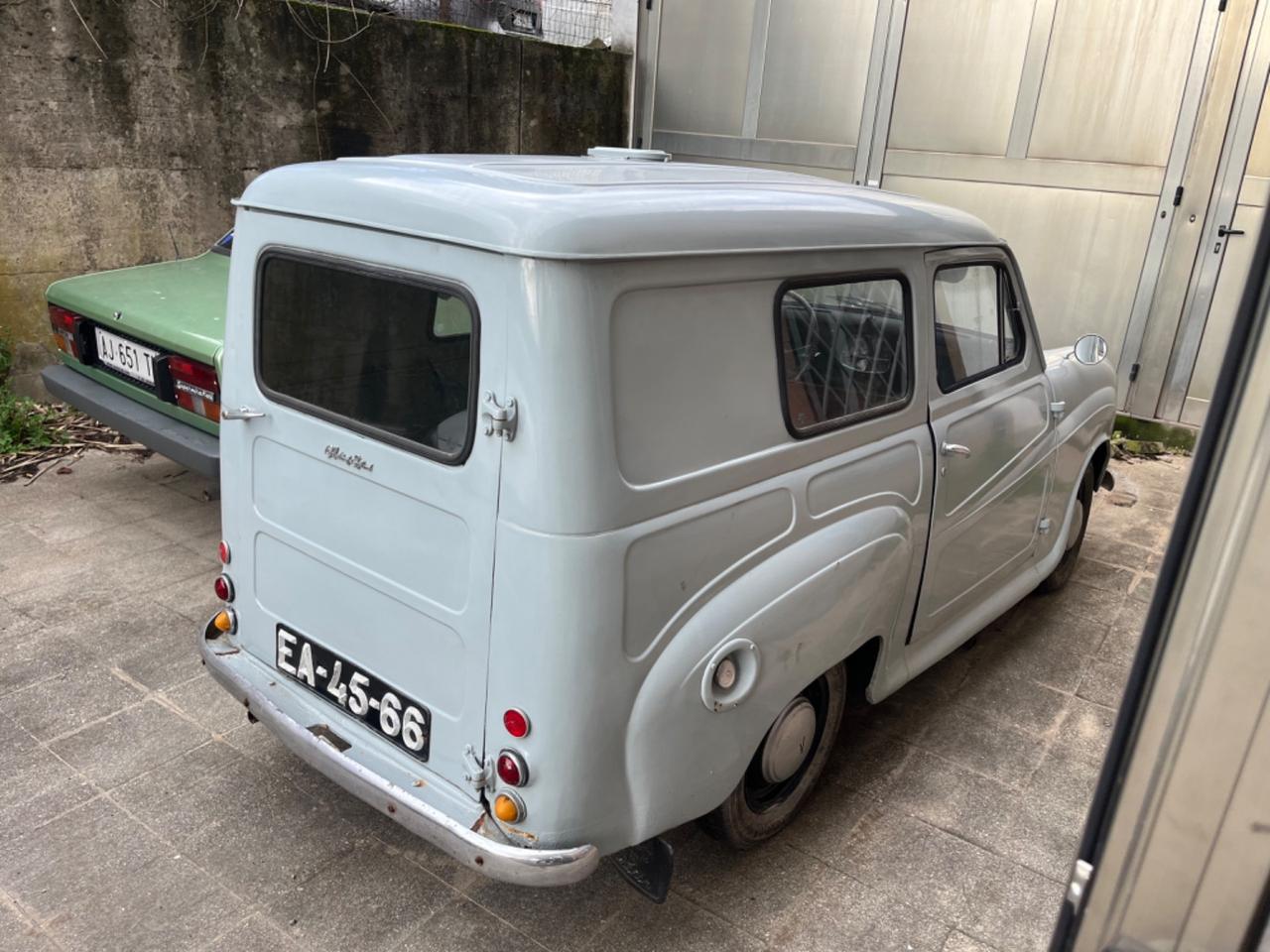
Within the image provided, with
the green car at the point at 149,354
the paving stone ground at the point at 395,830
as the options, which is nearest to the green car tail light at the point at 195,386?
the green car at the point at 149,354

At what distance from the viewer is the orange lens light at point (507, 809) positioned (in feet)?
7.15

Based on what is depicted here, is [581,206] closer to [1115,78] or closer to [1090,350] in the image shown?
[1090,350]

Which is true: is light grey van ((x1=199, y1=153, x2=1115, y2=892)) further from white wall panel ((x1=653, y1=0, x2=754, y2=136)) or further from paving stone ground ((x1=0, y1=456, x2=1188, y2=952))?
white wall panel ((x1=653, y1=0, x2=754, y2=136))

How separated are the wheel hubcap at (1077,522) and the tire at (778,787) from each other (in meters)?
2.15

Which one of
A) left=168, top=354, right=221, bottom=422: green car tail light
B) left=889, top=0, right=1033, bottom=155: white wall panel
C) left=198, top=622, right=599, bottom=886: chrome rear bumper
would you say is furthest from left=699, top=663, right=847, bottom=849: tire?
left=889, top=0, right=1033, bottom=155: white wall panel

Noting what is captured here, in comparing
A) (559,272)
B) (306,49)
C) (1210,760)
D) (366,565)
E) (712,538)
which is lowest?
(366,565)

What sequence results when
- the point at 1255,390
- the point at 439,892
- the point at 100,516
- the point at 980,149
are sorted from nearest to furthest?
1. the point at 1255,390
2. the point at 439,892
3. the point at 100,516
4. the point at 980,149

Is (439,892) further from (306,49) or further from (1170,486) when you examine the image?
(306,49)

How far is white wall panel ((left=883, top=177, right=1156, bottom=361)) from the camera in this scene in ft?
22.5

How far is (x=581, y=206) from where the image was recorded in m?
1.98

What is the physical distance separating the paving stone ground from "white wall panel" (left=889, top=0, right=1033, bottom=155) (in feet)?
15.5

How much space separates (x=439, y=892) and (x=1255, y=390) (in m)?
2.47

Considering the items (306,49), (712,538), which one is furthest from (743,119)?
(712,538)

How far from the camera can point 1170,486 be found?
6367 mm
